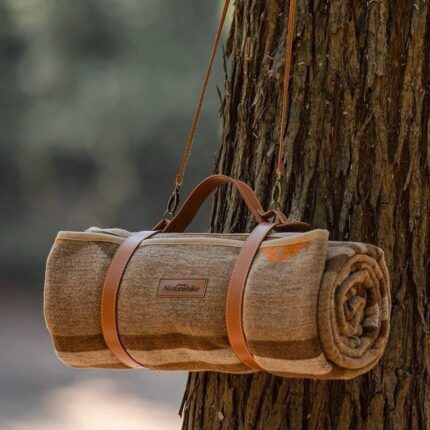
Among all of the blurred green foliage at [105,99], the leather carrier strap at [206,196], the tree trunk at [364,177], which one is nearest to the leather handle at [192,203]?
the leather carrier strap at [206,196]

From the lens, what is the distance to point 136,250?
3.98 ft

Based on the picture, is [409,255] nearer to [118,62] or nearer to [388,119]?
[388,119]

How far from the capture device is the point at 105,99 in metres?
4.45

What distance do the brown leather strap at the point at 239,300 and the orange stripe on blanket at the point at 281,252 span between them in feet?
0.07

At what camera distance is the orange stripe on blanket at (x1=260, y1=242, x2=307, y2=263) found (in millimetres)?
1060

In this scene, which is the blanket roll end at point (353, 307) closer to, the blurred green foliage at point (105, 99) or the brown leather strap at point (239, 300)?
the brown leather strap at point (239, 300)

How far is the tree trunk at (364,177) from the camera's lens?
1319 mm

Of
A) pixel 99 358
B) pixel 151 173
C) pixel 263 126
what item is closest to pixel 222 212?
pixel 263 126

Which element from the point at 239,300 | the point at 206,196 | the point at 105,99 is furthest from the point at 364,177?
the point at 105,99

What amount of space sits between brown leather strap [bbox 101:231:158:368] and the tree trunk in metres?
0.26

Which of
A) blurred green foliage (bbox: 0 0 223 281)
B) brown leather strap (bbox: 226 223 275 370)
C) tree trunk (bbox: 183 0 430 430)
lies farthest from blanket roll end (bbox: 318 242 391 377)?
blurred green foliage (bbox: 0 0 223 281)

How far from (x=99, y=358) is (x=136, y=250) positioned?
170mm

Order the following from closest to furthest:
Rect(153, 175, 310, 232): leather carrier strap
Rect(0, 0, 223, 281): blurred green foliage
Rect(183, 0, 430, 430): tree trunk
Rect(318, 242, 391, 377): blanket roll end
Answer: Rect(318, 242, 391, 377): blanket roll end
Rect(153, 175, 310, 232): leather carrier strap
Rect(183, 0, 430, 430): tree trunk
Rect(0, 0, 223, 281): blurred green foliage

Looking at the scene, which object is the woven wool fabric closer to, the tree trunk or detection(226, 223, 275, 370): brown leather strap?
detection(226, 223, 275, 370): brown leather strap
